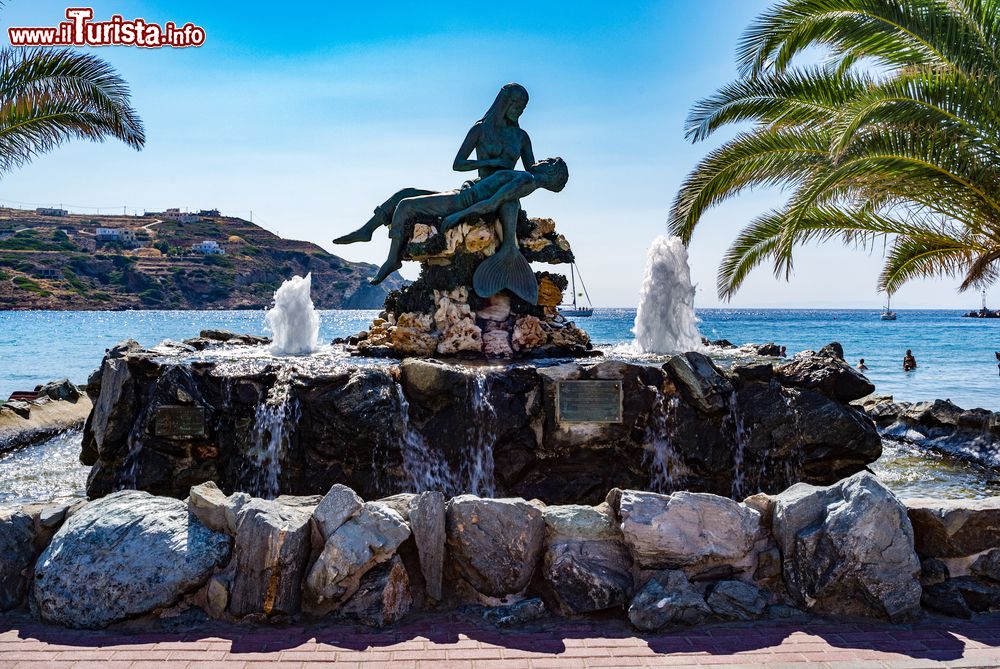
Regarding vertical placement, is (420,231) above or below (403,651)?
above

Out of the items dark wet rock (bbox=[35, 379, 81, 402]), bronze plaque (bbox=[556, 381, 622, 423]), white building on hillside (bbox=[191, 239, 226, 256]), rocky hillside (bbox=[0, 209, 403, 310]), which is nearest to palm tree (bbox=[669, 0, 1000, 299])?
bronze plaque (bbox=[556, 381, 622, 423])

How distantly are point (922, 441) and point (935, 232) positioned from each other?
125 inches

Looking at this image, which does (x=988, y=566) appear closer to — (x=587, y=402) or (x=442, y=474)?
(x=587, y=402)

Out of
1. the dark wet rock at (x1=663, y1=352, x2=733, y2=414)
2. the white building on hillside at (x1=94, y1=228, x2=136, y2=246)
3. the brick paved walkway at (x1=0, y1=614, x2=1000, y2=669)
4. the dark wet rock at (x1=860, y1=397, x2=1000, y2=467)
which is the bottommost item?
the dark wet rock at (x1=860, y1=397, x2=1000, y2=467)

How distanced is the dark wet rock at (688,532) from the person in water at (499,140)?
7.49m

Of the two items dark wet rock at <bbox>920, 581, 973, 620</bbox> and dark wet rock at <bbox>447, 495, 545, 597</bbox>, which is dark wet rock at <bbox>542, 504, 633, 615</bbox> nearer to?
dark wet rock at <bbox>447, 495, 545, 597</bbox>

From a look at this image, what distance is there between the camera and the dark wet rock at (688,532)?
13.2 ft

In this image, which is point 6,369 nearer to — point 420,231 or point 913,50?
point 420,231

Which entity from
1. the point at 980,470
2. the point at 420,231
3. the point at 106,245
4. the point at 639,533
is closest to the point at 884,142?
the point at 980,470

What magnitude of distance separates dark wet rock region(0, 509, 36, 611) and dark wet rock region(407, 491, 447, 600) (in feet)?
6.52

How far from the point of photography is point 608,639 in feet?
12.0

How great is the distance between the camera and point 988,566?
399cm

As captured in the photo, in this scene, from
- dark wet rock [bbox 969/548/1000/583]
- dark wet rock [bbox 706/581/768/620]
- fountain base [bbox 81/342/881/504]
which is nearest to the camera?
dark wet rock [bbox 706/581/768/620]

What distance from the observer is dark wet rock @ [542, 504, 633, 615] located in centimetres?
393
